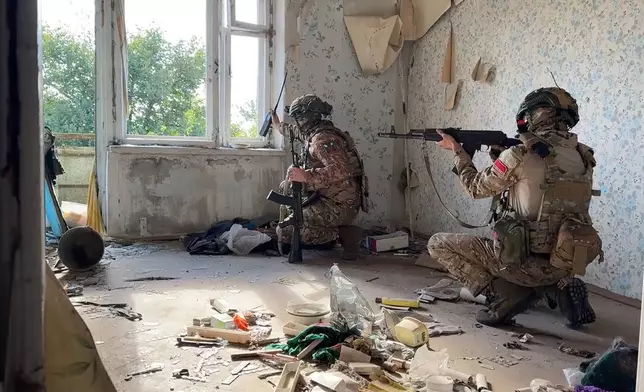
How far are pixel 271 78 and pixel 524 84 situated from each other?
2742 mm

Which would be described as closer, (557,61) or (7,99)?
(7,99)

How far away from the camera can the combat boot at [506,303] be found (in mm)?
3143

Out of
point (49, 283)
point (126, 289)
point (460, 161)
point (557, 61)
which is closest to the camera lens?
point (49, 283)

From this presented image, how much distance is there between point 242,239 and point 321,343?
97.8 inches

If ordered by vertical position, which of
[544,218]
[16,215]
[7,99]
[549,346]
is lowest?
[549,346]

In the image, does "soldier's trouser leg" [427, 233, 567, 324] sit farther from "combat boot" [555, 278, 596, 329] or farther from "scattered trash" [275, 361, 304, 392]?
"scattered trash" [275, 361, 304, 392]

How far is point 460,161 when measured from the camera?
3.38 meters

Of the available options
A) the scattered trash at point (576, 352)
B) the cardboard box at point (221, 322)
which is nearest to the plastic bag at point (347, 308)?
the cardboard box at point (221, 322)

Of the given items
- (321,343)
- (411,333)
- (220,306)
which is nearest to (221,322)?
(220,306)

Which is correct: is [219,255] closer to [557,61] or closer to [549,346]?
[549,346]

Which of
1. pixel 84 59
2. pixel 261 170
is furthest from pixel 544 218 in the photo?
pixel 84 59

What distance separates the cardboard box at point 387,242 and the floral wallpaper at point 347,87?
951 millimetres

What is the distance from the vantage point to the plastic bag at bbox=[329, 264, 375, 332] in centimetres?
282

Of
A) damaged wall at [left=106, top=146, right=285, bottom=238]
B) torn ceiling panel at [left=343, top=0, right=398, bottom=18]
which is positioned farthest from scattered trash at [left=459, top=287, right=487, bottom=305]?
torn ceiling panel at [left=343, top=0, right=398, bottom=18]
